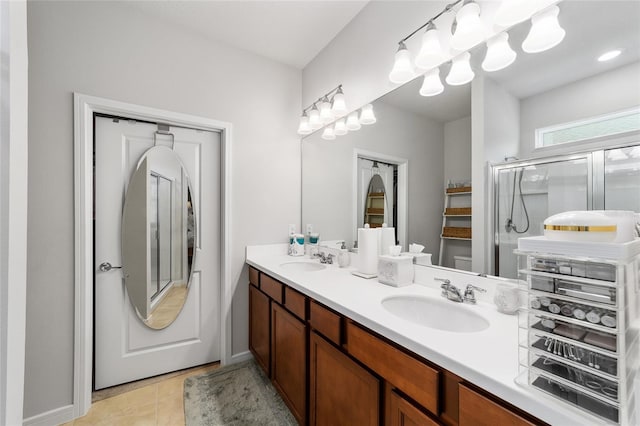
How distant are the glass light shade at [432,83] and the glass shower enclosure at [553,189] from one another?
1.73ft

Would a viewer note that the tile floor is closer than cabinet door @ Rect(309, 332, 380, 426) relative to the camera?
No

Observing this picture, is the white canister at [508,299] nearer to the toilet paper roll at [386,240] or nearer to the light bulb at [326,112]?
the toilet paper roll at [386,240]

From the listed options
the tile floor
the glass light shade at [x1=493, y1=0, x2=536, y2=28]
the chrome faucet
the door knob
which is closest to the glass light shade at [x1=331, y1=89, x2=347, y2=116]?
the glass light shade at [x1=493, y1=0, x2=536, y2=28]

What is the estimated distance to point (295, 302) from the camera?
1510mm

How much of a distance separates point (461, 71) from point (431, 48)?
7.2 inches

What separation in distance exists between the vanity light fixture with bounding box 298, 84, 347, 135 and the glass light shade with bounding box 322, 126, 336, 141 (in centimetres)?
6

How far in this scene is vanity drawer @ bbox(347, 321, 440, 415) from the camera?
31.0 inches

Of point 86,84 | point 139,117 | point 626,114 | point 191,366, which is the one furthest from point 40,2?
point 626,114

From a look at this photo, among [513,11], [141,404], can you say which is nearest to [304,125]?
[513,11]

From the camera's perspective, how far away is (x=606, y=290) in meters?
0.54

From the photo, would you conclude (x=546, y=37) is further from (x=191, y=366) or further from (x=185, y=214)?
(x=191, y=366)

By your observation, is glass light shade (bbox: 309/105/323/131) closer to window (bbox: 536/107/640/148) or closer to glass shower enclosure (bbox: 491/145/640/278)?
glass shower enclosure (bbox: 491/145/640/278)

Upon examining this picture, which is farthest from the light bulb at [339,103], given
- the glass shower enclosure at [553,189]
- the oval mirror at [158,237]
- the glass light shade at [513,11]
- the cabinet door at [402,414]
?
the cabinet door at [402,414]

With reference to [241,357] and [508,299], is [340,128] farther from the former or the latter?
[241,357]
